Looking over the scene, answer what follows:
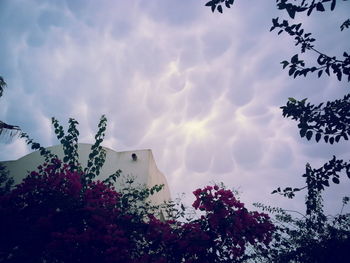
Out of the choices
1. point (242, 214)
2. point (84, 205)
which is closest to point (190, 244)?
point (242, 214)

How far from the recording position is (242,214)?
553 centimetres

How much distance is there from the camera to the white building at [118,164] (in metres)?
12.5

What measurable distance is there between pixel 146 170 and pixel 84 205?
21.6ft

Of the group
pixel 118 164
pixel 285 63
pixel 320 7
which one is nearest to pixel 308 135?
pixel 285 63

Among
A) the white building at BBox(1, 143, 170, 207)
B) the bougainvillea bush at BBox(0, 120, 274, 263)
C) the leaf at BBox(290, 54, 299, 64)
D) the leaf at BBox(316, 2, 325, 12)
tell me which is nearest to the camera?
the leaf at BBox(316, 2, 325, 12)

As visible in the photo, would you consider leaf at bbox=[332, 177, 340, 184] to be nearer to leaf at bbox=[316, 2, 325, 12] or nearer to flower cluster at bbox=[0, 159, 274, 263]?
leaf at bbox=[316, 2, 325, 12]

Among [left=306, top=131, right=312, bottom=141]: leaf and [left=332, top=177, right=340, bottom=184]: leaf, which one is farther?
[left=306, top=131, right=312, bottom=141]: leaf

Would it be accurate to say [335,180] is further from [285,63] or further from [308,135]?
[285,63]

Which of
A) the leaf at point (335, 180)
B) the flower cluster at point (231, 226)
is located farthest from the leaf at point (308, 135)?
the flower cluster at point (231, 226)

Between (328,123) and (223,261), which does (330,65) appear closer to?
(328,123)

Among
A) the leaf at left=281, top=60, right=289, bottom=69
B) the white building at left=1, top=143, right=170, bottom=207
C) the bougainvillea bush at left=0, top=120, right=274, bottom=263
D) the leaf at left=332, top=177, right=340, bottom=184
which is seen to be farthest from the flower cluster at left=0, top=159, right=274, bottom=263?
the white building at left=1, top=143, right=170, bottom=207

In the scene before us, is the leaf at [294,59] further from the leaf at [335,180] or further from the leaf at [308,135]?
the leaf at [335,180]

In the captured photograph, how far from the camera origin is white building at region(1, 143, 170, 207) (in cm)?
1254

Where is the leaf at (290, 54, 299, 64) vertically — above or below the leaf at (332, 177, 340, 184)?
above
